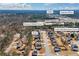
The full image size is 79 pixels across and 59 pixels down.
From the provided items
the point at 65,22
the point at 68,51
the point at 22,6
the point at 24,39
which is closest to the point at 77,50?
the point at 68,51

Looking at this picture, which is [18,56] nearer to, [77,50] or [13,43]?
[13,43]

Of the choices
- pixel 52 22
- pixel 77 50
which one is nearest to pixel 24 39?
pixel 52 22

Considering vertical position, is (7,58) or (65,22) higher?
(65,22)

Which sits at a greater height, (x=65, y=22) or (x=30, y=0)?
(x=30, y=0)

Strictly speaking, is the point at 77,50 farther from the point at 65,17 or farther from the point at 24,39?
the point at 24,39

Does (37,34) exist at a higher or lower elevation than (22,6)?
lower

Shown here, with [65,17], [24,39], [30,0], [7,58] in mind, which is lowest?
[7,58]

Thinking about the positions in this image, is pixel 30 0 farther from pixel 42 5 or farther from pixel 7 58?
pixel 7 58
